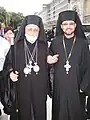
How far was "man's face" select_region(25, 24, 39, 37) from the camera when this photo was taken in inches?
138

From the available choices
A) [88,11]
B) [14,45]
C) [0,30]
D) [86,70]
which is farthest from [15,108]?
[88,11]

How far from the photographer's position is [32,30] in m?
3.51

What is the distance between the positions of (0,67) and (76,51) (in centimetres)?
108

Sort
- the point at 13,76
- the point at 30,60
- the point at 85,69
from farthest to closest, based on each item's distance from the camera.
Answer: the point at 85,69, the point at 30,60, the point at 13,76

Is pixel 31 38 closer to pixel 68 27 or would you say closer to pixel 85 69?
pixel 68 27

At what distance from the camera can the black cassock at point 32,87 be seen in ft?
11.8

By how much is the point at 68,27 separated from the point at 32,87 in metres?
0.89

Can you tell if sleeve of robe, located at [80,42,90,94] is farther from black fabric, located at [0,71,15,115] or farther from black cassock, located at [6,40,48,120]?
black fabric, located at [0,71,15,115]

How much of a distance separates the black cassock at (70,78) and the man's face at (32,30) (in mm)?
380

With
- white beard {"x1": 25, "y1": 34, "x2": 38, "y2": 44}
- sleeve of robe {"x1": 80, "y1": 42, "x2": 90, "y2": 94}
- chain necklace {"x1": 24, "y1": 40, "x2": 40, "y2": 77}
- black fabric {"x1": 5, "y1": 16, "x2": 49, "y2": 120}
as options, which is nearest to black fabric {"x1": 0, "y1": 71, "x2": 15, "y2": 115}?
black fabric {"x1": 5, "y1": 16, "x2": 49, "y2": 120}

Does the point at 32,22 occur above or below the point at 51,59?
above

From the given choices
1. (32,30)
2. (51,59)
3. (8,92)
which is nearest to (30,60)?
(51,59)

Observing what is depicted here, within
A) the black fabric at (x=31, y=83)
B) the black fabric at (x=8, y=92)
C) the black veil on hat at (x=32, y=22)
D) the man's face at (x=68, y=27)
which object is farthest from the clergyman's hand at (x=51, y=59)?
the black fabric at (x=8, y=92)

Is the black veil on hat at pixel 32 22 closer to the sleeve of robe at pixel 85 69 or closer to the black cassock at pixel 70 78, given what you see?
the black cassock at pixel 70 78
